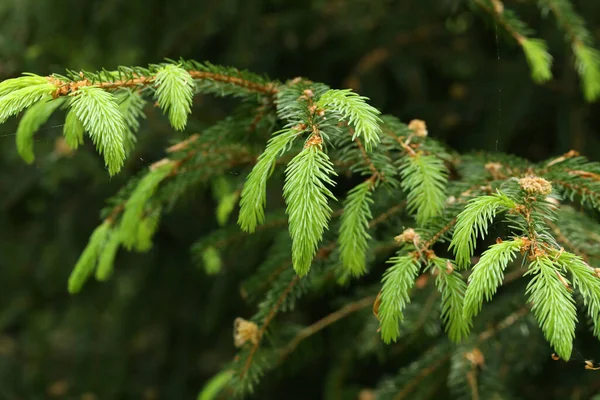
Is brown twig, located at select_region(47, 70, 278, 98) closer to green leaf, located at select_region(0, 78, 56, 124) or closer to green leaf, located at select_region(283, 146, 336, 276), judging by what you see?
green leaf, located at select_region(0, 78, 56, 124)

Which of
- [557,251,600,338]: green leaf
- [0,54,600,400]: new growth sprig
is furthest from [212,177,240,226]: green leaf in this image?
[557,251,600,338]: green leaf

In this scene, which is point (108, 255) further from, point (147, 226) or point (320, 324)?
point (320, 324)

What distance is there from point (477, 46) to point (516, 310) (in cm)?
125

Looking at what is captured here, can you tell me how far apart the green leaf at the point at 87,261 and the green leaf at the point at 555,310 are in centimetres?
90

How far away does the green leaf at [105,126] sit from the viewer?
0.83m

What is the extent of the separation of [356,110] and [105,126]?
0.36 m

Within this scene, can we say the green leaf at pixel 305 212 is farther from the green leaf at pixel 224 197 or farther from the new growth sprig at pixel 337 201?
the green leaf at pixel 224 197

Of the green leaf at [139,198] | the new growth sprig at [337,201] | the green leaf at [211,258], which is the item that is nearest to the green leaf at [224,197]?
the new growth sprig at [337,201]

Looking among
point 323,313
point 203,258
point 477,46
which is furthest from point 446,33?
point 203,258

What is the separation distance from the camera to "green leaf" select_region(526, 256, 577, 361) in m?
0.76

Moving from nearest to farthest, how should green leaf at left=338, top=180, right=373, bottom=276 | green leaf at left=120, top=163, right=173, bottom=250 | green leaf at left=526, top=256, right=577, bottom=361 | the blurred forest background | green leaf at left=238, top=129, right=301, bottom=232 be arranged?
green leaf at left=526, top=256, right=577, bottom=361 → green leaf at left=238, top=129, right=301, bottom=232 → green leaf at left=338, top=180, right=373, bottom=276 → green leaf at left=120, top=163, right=173, bottom=250 → the blurred forest background

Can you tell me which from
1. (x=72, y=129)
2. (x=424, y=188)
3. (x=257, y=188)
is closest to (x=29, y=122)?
(x=72, y=129)

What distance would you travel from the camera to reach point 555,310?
0.77m

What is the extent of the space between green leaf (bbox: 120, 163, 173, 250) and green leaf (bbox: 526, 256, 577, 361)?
75 centimetres
